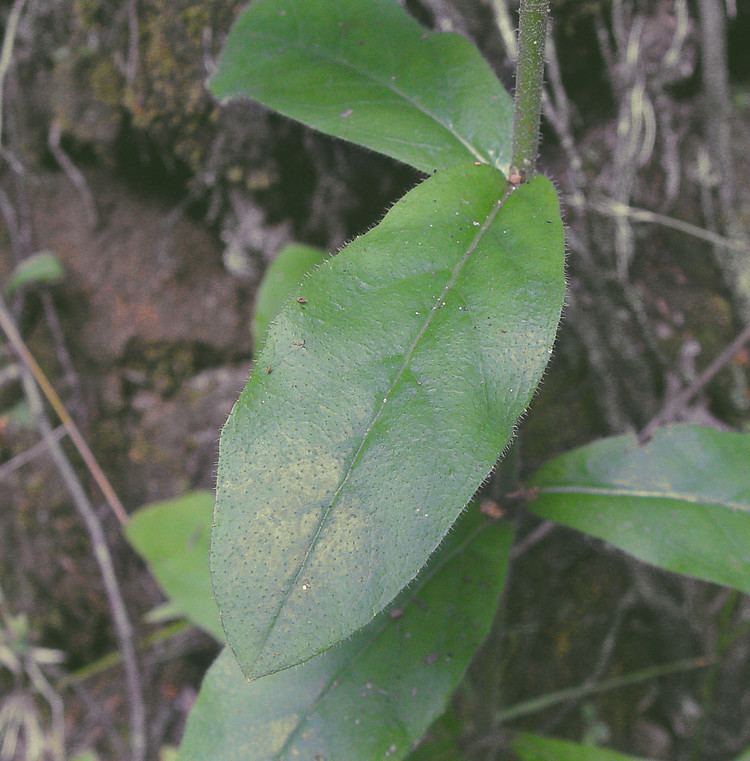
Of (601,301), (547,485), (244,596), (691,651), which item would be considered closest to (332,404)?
(244,596)

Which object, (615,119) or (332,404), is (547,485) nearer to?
(332,404)

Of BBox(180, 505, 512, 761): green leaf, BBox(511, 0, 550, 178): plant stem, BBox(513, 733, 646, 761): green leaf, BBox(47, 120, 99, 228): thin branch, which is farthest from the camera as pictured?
BBox(47, 120, 99, 228): thin branch

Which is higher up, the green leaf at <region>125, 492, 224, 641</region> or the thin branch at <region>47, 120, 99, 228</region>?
the thin branch at <region>47, 120, 99, 228</region>

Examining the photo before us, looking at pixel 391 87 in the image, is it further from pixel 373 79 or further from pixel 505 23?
pixel 505 23

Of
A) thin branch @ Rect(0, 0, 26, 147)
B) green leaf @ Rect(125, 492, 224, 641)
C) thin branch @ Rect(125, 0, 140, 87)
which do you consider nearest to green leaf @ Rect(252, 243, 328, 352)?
green leaf @ Rect(125, 492, 224, 641)

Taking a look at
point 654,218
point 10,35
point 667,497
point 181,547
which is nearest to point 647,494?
point 667,497

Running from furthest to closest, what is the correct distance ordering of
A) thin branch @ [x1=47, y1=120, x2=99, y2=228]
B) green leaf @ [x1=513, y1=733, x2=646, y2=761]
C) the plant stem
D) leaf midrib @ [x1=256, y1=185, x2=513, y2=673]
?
thin branch @ [x1=47, y1=120, x2=99, y2=228] < green leaf @ [x1=513, y1=733, x2=646, y2=761] < the plant stem < leaf midrib @ [x1=256, y1=185, x2=513, y2=673]

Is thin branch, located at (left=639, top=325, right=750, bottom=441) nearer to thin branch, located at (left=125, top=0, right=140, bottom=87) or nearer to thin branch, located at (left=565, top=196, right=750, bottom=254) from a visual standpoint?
thin branch, located at (left=565, top=196, right=750, bottom=254)
